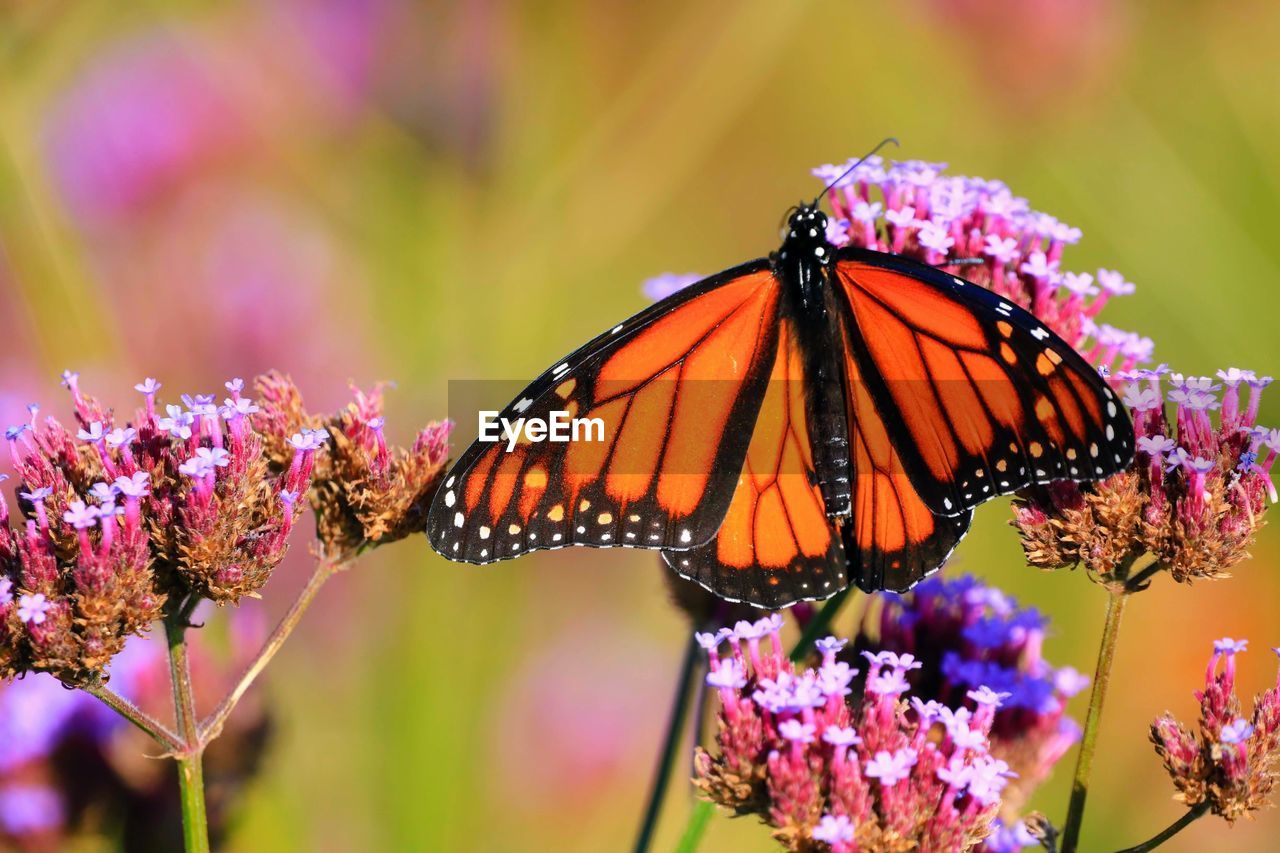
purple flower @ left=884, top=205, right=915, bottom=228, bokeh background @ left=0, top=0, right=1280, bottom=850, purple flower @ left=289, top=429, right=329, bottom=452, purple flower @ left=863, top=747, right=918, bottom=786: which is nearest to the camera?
purple flower @ left=863, top=747, right=918, bottom=786

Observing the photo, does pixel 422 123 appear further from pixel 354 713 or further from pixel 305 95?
pixel 354 713

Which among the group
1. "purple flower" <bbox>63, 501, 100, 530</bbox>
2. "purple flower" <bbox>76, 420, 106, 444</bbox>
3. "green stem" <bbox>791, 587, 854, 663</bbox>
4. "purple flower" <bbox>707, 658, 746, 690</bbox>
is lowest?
"purple flower" <bbox>707, 658, 746, 690</bbox>

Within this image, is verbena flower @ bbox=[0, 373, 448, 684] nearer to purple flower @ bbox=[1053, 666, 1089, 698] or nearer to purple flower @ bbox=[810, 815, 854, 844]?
purple flower @ bbox=[810, 815, 854, 844]

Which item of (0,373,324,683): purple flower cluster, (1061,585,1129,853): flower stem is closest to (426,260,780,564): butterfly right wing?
(0,373,324,683): purple flower cluster

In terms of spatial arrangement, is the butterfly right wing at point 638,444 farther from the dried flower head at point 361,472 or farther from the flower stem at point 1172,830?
the flower stem at point 1172,830

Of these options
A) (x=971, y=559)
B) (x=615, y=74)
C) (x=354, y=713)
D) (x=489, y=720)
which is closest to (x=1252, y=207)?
(x=971, y=559)
